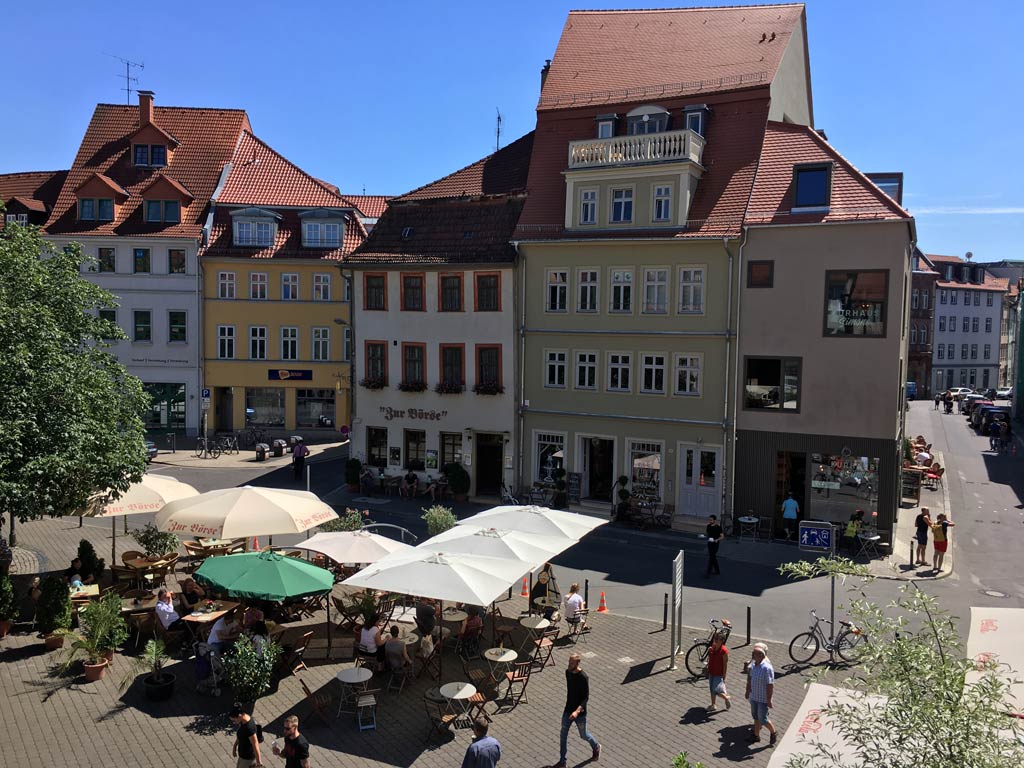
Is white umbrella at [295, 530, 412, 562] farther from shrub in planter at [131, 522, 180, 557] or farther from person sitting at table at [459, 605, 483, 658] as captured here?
shrub in planter at [131, 522, 180, 557]

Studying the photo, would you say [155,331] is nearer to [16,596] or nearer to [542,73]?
[542,73]

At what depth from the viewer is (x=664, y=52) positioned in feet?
109

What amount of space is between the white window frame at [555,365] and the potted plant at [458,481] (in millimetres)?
4485

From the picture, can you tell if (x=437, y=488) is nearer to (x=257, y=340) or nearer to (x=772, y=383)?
(x=772, y=383)

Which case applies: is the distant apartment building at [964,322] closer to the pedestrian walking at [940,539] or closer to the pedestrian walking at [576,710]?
the pedestrian walking at [940,539]

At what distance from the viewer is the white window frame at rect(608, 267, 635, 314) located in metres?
29.4

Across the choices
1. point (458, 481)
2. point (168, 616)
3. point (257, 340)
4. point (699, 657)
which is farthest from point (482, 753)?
point (257, 340)

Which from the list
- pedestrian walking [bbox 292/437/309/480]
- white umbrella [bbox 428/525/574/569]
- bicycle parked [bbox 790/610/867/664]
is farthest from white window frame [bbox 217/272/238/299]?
bicycle parked [bbox 790/610/867/664]

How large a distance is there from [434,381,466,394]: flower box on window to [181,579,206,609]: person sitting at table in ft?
51.1

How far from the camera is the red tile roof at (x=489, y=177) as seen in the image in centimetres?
3394

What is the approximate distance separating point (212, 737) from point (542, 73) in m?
32.7

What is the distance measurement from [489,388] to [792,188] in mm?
12324

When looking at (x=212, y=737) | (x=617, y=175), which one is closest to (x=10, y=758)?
(x=212, y=737)

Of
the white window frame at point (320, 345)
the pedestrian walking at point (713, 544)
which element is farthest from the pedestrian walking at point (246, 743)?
the white window frame at point (320, 345)
